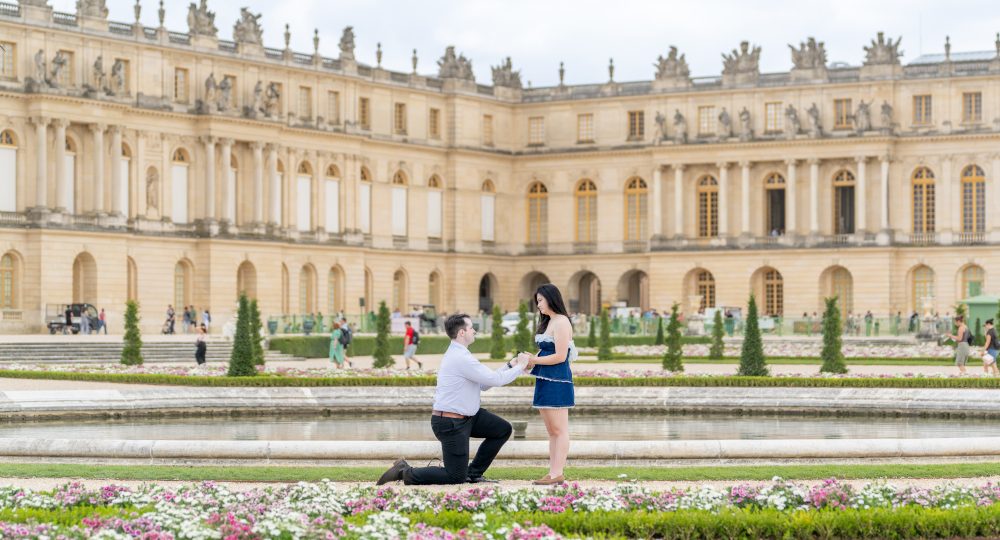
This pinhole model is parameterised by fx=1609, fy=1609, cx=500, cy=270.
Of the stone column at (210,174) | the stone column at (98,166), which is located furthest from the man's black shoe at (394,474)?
the stone column at (210,174)

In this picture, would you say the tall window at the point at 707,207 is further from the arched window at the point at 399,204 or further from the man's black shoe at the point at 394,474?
the man's black shoe at the point at 394,474

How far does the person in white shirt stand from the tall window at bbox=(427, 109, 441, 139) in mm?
61332

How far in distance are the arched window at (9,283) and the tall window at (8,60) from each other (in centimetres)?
673

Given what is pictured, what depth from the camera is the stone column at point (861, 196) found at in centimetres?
7431

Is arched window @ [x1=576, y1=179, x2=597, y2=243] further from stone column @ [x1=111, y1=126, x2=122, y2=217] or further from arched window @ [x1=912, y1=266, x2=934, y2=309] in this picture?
stone column @ [x1=111, y1=126, x2=122, y2=217]

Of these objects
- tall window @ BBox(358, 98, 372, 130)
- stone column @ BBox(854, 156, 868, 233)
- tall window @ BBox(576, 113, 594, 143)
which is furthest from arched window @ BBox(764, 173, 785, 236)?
tall window @ BBox(358, 98, 372, 130)

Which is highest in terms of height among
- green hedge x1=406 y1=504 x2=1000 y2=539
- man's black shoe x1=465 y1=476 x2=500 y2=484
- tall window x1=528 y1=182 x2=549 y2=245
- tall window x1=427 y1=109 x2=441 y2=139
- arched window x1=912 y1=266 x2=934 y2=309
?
tall window x1=427 y1=109 x2=441 y2=139

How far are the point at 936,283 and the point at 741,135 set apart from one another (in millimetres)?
11422

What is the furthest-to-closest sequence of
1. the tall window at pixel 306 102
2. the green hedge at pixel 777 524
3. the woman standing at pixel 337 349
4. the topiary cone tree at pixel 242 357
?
the tall window at pixel 306 102 < the woman standing at pixel 337 349 < the topiary cone tree at pixel 242 357 < the green hedge at pixel 777 524

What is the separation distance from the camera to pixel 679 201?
77.4 metres

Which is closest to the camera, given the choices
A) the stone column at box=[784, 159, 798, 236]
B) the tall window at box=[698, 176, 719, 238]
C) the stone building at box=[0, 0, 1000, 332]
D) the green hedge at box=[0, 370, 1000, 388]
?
the green hedge at box=[0, 370, 1000, 388]

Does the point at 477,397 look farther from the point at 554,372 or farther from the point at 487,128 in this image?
the point at 487,128

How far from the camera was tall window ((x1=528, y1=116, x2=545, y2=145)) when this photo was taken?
80938 mm

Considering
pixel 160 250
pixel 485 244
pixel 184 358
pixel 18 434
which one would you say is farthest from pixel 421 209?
pixel 18 434
